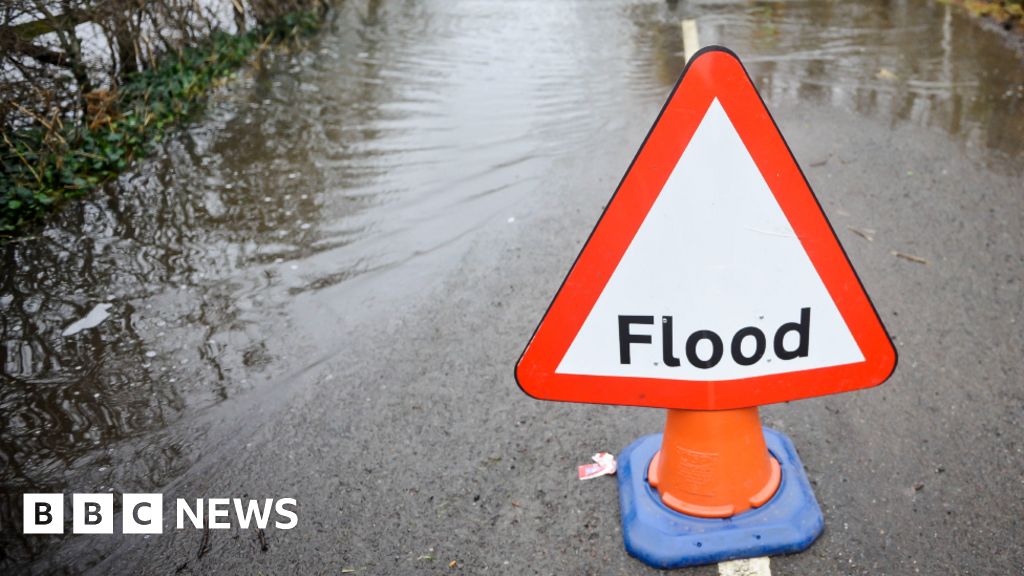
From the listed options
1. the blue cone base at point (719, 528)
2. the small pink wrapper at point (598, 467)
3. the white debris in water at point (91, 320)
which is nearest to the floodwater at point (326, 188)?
the white debris in water at point (91, 320)

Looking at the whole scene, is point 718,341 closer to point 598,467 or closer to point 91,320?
point 598,467

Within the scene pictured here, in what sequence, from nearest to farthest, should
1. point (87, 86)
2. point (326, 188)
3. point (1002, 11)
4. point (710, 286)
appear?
1. point (710, 286)
2. point (326, 188)
3. point (87, 86)
4. point (1002, 11)

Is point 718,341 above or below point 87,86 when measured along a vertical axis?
below

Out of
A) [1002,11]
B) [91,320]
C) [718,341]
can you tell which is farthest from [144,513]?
[1002,11]

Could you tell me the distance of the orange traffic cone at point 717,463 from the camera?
2744 millimetres

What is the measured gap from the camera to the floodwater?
3.75 m

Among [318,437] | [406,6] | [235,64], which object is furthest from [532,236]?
[406,6]

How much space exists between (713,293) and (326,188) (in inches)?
166

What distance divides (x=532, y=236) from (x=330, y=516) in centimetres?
256

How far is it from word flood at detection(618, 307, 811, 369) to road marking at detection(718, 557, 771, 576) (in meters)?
0.70

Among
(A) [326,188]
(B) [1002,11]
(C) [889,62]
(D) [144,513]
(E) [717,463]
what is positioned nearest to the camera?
(E) [717,463]

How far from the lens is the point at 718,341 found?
2.45 metres

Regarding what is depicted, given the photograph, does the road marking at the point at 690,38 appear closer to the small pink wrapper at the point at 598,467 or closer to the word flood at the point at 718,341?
the small pink wrapper at the point at 598,467

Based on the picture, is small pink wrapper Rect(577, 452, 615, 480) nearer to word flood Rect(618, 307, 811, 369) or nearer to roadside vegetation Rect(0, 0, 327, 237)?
word flood Rect(618, 307, 811, 369)
